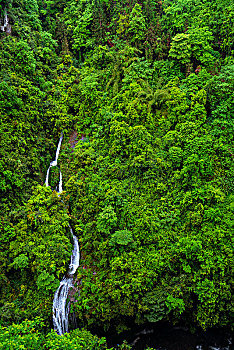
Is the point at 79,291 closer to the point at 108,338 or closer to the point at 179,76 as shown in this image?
the point at 108,338

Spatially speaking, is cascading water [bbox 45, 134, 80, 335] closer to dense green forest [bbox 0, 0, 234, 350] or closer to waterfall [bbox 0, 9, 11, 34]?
dense green forest [bbox 0, 0, 234, 350]

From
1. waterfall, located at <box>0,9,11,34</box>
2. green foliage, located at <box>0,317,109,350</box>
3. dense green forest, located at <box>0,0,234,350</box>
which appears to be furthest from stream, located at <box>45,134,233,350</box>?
waterfall, located at <box>0,9,11,34</box>

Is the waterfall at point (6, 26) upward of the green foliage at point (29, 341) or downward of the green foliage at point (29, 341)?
upward

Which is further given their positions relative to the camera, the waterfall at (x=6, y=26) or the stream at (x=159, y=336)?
the waterfall at (x=6, y=26)

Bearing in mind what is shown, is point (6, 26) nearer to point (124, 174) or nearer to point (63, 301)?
point (124, 174)

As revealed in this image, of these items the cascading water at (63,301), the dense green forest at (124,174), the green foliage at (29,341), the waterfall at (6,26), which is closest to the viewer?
the green foliage at (29,341)

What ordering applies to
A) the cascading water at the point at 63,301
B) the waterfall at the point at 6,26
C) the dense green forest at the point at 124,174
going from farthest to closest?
the waterfall at the point at 6,26, the cascading water at the point at 63,301, the dense green forest at the point at 124,174

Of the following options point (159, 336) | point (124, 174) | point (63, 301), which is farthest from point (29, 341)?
point (124, 174)

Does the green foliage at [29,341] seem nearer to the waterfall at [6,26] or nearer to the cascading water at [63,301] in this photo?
the cascading water at [63,301]

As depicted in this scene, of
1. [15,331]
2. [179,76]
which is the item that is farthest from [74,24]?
[15,331]

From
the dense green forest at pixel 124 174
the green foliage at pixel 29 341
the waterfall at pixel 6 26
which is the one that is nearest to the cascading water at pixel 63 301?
the dense green forest at pixel 124 174
